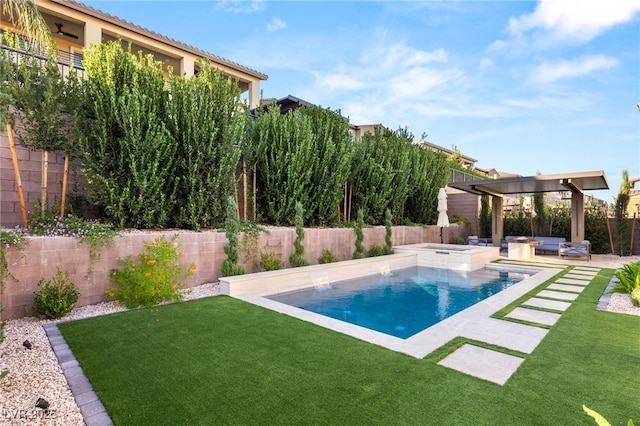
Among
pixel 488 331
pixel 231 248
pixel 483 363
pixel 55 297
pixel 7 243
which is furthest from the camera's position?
pixel 231 248

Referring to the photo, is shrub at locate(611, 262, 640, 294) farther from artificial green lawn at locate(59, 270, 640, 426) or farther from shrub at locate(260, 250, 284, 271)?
shrub at locate(260, 250, 284, 271)

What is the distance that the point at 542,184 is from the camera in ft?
45.4

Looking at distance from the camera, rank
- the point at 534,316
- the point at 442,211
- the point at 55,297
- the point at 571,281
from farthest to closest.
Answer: the point at 442,211 → the point at 571,281 → the point at 534,316 → the point at 55,297

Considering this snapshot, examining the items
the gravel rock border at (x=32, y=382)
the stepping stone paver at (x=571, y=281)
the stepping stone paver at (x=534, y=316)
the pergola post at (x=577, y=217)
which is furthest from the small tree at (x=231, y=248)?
the pergola post at (x=577, y=217)

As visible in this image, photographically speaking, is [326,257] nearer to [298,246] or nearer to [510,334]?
[298,246]

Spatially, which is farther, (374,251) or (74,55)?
(74,55)

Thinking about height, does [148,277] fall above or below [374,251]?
above

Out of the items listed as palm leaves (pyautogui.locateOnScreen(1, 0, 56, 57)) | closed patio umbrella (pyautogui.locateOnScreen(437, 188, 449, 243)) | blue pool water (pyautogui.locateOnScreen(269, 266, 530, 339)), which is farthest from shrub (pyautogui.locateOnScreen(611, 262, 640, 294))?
palm leaves (pyautogui.locateOnScreen(1, 0, 56, 57))

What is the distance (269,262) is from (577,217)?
13446 mm

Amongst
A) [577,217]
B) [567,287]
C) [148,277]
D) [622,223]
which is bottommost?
[567,287]

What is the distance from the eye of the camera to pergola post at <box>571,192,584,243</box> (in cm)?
1419

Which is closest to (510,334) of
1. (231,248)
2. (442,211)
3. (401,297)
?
(401,297)

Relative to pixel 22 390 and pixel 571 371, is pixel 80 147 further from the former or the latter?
pixel 571 371

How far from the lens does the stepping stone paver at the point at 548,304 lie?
6211mm
